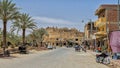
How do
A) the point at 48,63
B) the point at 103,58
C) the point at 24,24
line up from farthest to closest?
the point at 24,24, the point at 103,58, the point at 48,63

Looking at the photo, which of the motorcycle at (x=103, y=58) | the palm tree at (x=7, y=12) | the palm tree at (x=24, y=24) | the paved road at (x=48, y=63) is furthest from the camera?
the palm tree at (x=24, y=24)

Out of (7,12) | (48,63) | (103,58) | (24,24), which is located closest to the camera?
(48,63)

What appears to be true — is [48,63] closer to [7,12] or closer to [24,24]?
[7,12]

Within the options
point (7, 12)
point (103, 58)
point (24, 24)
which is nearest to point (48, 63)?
point (103, 58)

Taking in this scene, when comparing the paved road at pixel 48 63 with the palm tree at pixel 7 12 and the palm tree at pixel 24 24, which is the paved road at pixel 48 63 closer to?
the palm tree at pixel 7 12

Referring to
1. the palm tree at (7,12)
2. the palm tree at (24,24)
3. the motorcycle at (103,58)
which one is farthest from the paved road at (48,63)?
the palm tree at (24,24)

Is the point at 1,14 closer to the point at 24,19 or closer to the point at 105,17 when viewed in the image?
the point at 24,19

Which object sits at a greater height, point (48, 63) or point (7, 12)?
point (7, 12)

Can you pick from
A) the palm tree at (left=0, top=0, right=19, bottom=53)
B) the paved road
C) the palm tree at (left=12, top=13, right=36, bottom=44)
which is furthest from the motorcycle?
the palm tree at (left=12, top=13, right=36, bottom=44)

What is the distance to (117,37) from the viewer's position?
2331 centimetres

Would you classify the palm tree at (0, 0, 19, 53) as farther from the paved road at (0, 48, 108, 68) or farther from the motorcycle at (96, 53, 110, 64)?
the motorcycle at (96, 53, 110, 64)

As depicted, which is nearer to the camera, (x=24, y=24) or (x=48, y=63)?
(x=48, y=63)

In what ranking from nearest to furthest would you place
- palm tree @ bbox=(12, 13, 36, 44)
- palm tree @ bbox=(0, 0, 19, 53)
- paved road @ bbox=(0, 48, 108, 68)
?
1. paved road @ bbox=(0, 48, 108, 68)
2. palm tree @ bbox=(0, 0, 19, 53)
3. palm tree @ bbox=(12, 13, 36, 44)

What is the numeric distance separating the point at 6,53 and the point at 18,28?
33614 mm
